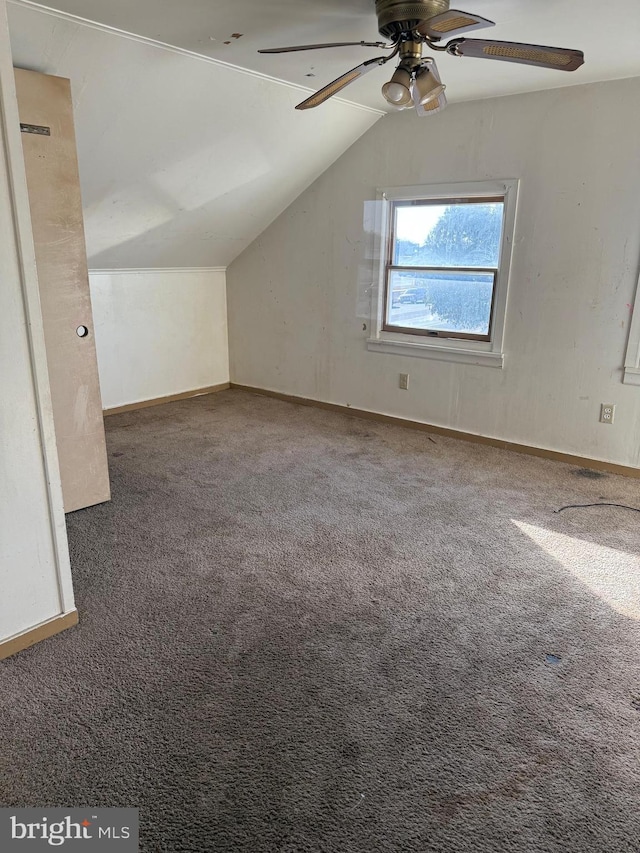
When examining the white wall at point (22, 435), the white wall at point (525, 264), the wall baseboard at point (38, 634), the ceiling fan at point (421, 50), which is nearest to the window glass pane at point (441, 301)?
the white wall at point (525, 264)

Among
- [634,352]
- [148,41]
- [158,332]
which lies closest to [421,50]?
[148,41]

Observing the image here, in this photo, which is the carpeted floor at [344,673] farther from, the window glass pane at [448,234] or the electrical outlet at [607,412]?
the window glass pane at [448,234]

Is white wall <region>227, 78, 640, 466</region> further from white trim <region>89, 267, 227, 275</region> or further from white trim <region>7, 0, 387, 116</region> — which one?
white trim <region>7, 0, 387, 116</region>

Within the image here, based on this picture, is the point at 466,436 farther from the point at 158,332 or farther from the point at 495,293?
the point at 158,332

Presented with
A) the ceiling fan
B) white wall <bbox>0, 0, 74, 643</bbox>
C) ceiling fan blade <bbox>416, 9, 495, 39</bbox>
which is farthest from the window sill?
white wall <bbox>0, 0, 74, 643</bbox>

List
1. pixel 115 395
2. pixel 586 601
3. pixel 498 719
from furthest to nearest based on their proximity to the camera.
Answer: pixel 115 395, pixel 586 601, pixel 498 719

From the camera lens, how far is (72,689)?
198 cm

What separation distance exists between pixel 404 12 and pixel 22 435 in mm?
2139

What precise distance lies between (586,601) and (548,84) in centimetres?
301

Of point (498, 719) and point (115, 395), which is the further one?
point (115, 395)

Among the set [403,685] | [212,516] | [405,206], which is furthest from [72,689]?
[405,206]

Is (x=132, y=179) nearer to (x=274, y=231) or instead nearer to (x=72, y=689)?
(x=274, y=231)

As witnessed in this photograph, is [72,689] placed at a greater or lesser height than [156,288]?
lesser

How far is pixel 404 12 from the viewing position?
2.33 meters
